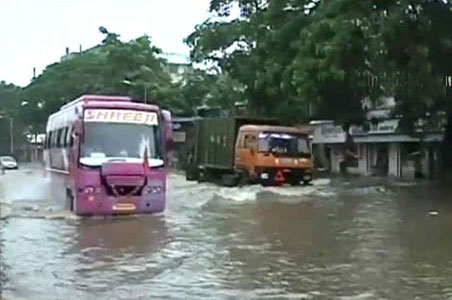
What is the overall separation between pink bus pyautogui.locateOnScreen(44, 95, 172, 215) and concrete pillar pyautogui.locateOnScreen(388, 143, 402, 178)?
27063 millimetres

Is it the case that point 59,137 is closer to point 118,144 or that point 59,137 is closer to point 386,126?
point 118,144

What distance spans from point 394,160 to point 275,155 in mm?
15305

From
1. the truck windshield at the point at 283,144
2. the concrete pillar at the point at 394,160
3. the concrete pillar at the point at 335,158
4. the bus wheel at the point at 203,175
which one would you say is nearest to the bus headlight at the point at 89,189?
the truck windshield at the point at 283,144

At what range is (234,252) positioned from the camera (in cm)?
1360

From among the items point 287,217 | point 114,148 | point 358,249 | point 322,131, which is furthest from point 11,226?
point 322,131

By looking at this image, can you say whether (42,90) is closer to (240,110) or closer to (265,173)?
(240,110)

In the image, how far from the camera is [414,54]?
2631 cm

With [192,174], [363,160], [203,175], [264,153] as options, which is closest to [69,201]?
[264,153]

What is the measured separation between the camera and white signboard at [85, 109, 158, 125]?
63.5 ft

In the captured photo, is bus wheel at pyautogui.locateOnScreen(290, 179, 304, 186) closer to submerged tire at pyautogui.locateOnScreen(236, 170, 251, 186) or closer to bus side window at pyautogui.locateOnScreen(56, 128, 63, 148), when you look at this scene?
submerged tire at pyautogui.locateOnScreen(236, 170, 251, 186)

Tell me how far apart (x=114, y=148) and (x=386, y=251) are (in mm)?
7729

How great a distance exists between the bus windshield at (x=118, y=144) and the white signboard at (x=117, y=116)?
0.09 metres

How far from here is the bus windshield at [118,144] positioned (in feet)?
62.8

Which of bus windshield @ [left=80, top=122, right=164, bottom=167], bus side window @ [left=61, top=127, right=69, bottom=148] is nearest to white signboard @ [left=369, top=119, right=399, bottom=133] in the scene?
bus side window @ [left=61, top=127, right=69, bottom=148]
